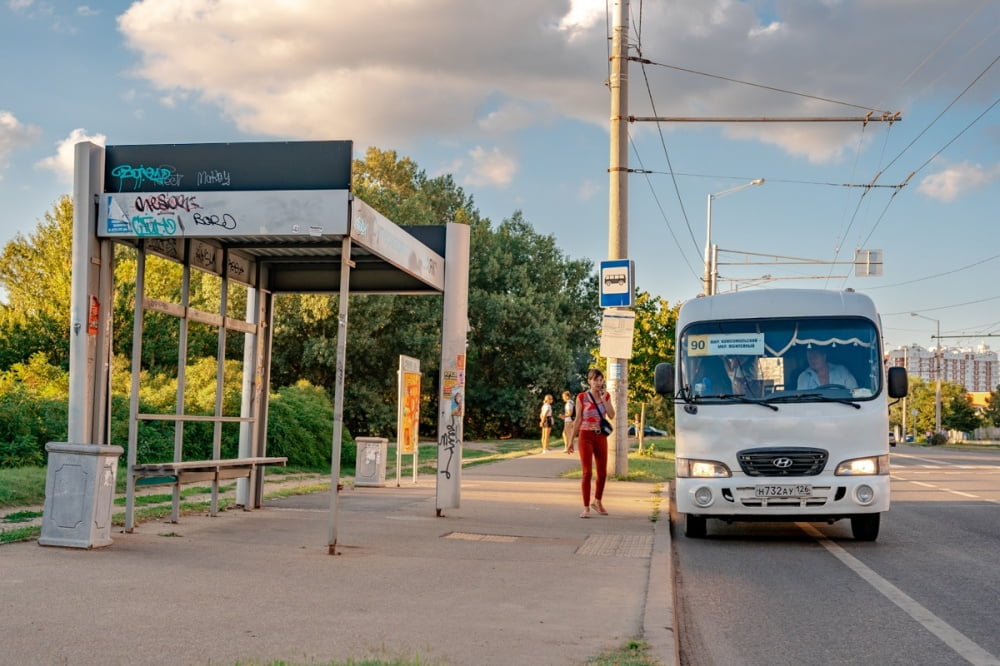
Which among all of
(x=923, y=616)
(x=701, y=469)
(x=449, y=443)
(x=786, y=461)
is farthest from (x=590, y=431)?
(x=923, y=616)

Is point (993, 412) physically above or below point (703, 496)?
above

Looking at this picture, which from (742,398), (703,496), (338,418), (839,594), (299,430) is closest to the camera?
(839,594)

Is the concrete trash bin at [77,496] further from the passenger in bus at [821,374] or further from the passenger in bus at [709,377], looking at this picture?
the passenger in bus at [821,374]

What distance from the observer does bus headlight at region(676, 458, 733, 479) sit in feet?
36.7

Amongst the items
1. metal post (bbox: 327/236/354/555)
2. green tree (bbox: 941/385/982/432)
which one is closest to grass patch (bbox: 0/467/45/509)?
metal post (bbox: 327/236/354/555)

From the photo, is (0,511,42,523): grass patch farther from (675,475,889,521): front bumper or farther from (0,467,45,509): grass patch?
(675,475,889,521): front bumper

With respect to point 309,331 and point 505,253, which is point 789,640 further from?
point 505,253

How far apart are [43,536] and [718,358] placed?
696cm

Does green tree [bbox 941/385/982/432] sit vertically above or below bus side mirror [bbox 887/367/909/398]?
below

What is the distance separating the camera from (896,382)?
11.5m

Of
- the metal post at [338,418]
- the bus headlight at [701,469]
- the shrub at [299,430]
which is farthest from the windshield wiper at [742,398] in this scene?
the shrub at [299,430]

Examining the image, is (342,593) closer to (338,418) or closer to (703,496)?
(338,418)

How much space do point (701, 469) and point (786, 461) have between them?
2.84ft

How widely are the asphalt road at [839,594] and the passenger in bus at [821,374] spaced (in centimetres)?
172
